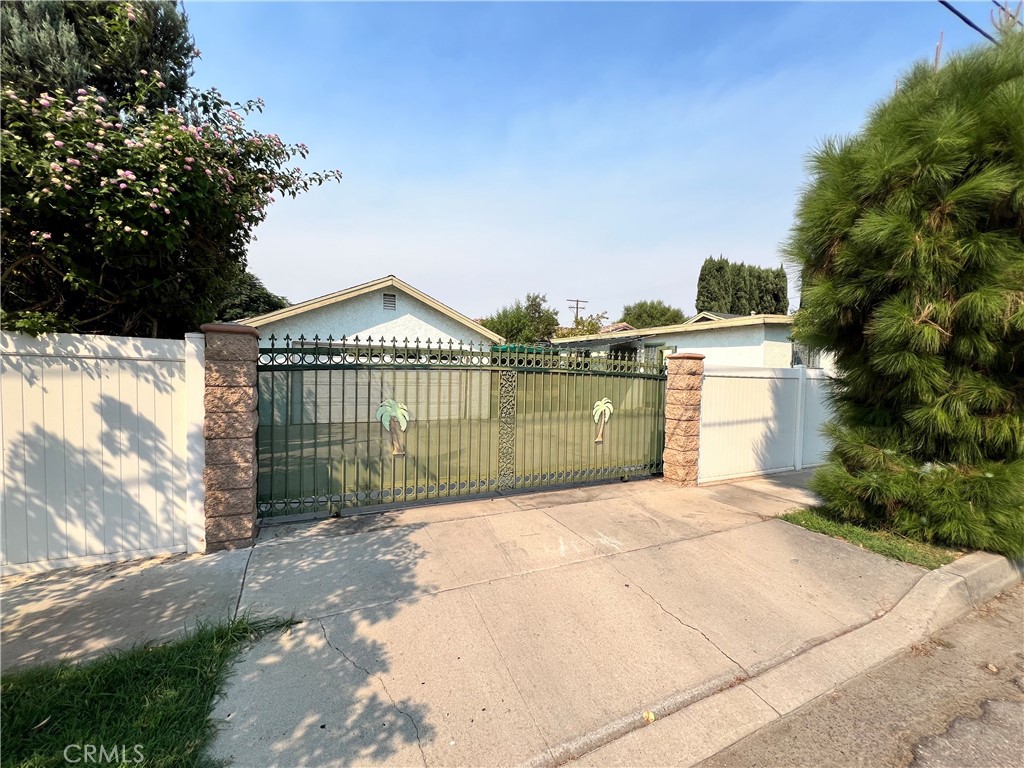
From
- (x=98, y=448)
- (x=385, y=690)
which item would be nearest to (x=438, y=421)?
(x=98, y=448)

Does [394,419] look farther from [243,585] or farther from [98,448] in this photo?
[98,448]

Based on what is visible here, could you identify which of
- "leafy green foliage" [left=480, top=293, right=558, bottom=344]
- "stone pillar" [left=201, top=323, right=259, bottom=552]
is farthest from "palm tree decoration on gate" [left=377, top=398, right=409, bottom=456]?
"leafy green foliage" [left=480, top=293, right=558, bottom=344]

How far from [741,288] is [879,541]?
32.3 metres

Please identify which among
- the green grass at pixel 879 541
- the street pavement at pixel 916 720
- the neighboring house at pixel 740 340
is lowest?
the street pavement at pixel 916 720

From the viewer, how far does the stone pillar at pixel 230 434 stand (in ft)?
13.7

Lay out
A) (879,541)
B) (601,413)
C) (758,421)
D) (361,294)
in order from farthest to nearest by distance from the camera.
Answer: (361,294)
(758,421)
(601,413)
(879,541)

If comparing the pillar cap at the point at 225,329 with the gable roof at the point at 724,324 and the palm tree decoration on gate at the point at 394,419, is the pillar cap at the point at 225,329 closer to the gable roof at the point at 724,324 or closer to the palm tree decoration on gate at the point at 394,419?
the palm tree decoration on gate at the point at 394,419

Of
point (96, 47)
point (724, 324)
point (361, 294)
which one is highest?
point (96, 47)

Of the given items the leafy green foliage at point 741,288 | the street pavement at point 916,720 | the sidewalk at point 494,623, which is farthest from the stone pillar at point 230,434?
the leafy green foliage at point 741,288

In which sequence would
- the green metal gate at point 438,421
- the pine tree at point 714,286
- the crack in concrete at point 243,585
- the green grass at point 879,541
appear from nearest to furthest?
the crack in concrete at point 243,585 < the green grass at point 879,541 < the green metal gate at point 438,421 < the pine tree at point 714,286

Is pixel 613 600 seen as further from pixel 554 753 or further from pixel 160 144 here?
pixel 160 144

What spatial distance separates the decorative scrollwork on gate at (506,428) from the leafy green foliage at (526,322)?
16355 millimetres

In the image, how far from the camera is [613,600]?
364 centimetres

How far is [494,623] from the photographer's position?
10.8 ft
